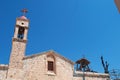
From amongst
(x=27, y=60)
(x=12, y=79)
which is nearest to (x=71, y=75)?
(x=27, y=60)

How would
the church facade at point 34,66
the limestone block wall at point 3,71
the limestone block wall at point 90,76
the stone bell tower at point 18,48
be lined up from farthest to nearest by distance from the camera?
the limestone block wall at point 90,76
the church facade at point 34,66
the stone bell tower at point 18,48
the limestone block wall at point 3,71

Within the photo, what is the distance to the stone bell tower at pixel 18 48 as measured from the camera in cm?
1330

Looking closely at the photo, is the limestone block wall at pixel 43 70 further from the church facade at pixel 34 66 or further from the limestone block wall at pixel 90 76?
the limestone block wall at pixel 90 76

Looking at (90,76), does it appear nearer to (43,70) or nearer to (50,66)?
(50,66)

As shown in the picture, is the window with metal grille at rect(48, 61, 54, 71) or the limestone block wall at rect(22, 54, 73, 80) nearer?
the limestone block wall at rect(22, 54, 73, 80)

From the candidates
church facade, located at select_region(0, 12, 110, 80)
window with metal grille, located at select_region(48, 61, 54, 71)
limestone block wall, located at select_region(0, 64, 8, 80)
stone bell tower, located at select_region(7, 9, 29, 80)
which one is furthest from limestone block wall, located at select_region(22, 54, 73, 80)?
limestone block wall, located at select_region(0, 64, 8, 80)

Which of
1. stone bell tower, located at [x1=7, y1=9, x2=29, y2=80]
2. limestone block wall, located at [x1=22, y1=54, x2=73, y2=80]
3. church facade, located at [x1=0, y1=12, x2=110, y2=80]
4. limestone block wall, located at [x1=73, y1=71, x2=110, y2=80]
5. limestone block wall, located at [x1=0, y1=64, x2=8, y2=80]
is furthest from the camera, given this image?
limestone block wall, located at [x1=73, y1=71, x2=110, y2=80]

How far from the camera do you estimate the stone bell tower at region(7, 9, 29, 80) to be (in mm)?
13298

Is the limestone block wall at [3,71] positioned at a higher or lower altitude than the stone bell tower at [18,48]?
lower

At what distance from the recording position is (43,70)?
46.2 feet

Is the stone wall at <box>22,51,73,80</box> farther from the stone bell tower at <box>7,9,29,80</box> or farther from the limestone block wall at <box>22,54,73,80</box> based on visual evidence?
the stone bell tower at <box>7,9,29,80</box>

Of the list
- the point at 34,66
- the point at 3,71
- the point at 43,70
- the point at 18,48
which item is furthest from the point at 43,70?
the point at 3,71

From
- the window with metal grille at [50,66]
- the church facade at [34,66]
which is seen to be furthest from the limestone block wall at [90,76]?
the window with metal grille at [50,66]

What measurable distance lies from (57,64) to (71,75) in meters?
1.61
